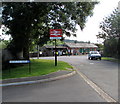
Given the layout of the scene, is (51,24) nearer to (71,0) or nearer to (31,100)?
(71,0)

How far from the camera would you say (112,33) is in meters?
23.0

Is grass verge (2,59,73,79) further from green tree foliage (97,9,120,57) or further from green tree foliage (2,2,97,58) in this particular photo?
green tree foliage (97,9,120,57)

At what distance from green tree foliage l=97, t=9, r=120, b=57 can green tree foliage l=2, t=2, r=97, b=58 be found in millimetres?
6784

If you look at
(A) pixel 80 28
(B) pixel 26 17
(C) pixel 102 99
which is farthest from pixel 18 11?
(C) pixel 102 99

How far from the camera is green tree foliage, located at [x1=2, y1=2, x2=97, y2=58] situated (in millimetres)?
13321

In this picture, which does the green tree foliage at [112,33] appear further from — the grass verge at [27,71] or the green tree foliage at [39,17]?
the grass verge at [27,71]

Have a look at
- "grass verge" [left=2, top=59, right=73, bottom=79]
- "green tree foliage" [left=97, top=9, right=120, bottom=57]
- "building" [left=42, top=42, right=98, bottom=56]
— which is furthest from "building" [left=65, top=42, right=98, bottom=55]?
"grass verge" [left=2, top=59, right=73, bottom=79]

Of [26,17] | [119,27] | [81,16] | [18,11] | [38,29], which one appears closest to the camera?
[18,11]

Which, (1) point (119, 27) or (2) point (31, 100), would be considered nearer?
(2) point (31, 100)

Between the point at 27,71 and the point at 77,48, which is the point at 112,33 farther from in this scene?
the point at 77,48

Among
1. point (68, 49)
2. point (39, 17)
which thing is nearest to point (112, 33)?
point (39, 17)

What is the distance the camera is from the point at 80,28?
17.6m

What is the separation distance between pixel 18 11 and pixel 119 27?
49.4ft

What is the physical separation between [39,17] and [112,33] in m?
13.2
